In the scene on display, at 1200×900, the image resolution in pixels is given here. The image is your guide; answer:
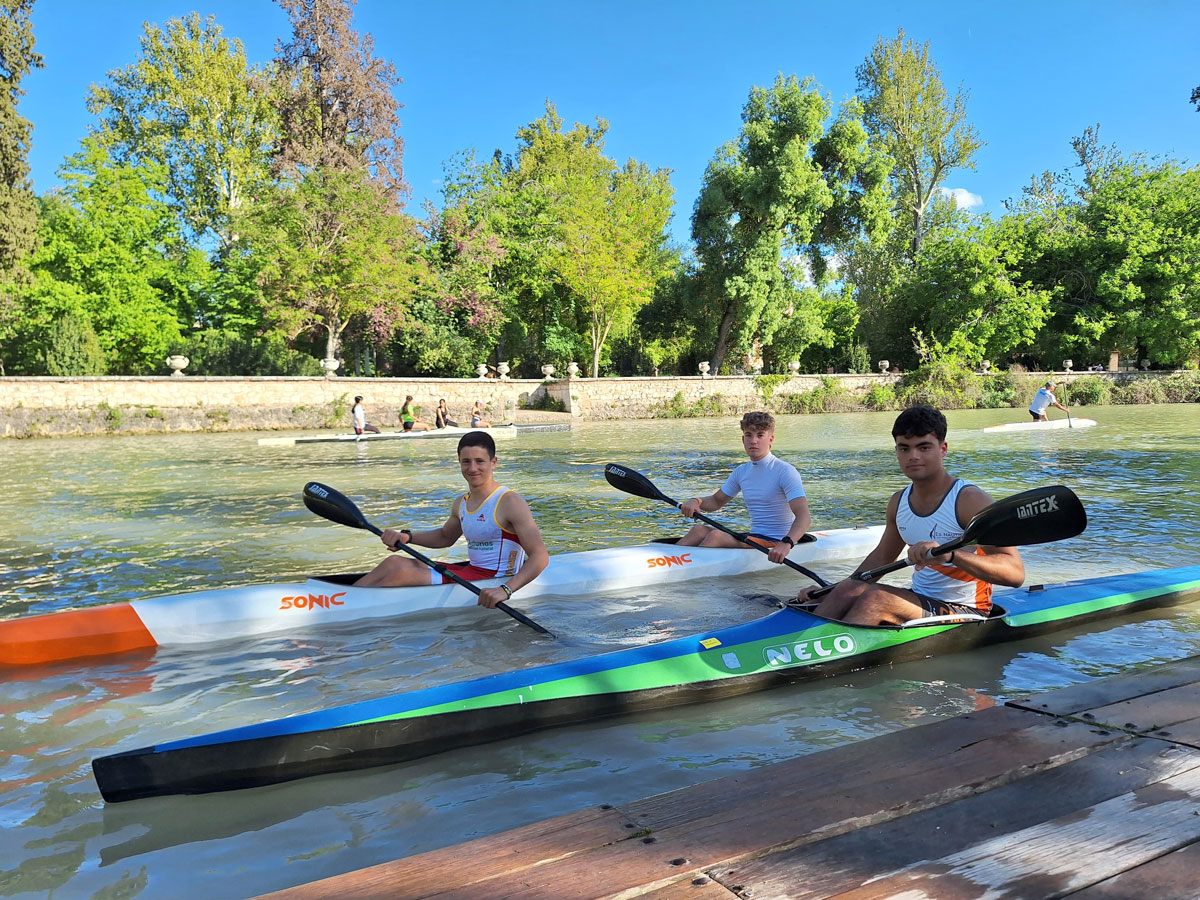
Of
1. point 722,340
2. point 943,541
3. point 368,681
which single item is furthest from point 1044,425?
point 368,681

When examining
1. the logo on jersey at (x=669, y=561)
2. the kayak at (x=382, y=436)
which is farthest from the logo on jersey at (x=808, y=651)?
the kayak at (x=382, y=436)

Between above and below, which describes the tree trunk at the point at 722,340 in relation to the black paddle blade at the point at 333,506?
above

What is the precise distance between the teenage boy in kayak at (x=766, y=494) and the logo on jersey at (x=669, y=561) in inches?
6.5

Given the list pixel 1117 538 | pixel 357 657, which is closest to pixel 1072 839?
pixel 357 657

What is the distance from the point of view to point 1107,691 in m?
2.97

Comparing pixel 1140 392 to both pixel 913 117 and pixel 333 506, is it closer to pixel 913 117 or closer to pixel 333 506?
pixel 913 117

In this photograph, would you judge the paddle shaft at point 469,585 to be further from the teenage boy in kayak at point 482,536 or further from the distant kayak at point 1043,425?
the distant kayak at point 1043,425

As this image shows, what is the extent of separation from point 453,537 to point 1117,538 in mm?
5908

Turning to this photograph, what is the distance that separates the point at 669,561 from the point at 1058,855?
178 inches

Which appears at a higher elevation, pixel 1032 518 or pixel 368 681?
pixel 1032 518

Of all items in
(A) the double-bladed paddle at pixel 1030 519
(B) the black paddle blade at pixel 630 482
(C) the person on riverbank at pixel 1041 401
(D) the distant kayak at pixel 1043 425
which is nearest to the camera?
(A) the double-bladed paddle at pixel 1030 519

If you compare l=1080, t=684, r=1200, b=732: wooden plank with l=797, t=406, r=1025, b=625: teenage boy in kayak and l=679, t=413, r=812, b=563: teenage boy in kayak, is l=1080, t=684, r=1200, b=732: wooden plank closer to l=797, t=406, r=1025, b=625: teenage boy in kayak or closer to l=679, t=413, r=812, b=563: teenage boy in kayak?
l=797, t=406, r=1025, b=625: teenage boy in kayak

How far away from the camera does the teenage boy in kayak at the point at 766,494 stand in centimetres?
598

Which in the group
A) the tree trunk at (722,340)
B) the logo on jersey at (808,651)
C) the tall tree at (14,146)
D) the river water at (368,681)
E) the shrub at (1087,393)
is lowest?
the river water at (368,681)
